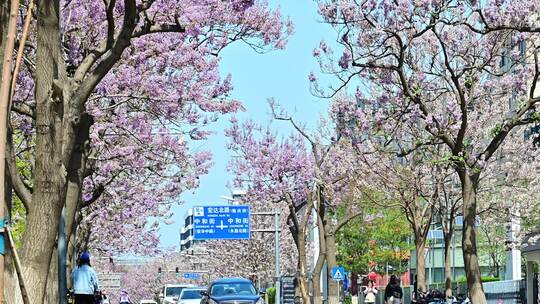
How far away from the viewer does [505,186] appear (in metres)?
37.3

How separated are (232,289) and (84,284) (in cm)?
1075

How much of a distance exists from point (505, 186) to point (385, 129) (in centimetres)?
1207

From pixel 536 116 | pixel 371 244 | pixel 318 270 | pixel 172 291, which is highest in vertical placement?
pixel 536 116

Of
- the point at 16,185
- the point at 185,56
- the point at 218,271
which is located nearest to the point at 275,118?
the point at 185,56

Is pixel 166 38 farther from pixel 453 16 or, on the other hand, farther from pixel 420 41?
pixel 420 41

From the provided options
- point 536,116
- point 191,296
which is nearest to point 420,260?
point 191,296

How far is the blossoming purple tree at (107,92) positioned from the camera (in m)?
13.1

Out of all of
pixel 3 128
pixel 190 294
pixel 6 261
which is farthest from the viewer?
pixel 190 294

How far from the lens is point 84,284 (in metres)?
18.5

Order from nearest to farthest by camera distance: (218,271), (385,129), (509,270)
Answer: (385,129) → (509,270) → (218,271)

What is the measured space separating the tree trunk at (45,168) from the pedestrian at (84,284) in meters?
5.05

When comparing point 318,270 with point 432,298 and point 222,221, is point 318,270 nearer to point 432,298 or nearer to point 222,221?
point 222,221

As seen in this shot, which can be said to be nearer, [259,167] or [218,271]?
[259,167]

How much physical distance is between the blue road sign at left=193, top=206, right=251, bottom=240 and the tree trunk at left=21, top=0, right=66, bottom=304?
123 ft
